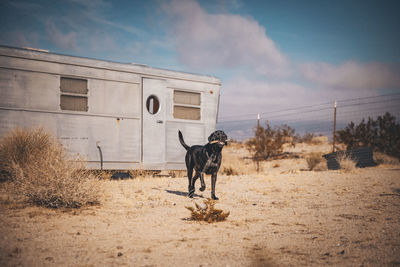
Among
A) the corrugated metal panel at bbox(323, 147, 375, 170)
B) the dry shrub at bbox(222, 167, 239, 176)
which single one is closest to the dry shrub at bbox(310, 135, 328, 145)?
the corrugated metal panel at bbox(323, 147, 375, 170)

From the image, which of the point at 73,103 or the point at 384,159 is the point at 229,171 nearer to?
the point at 73,103

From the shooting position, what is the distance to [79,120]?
7.82m

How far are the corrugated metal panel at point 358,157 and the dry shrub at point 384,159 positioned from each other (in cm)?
165

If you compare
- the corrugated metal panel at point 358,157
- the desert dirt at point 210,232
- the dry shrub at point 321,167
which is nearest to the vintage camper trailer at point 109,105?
the desert dirt at point 210,232

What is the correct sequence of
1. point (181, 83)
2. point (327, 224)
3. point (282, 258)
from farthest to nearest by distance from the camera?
point (181, 83) → point (327, 224) → point (282, 258)

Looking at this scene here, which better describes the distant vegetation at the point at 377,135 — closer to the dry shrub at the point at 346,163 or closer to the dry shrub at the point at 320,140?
the dry shrub at the point at 346,163

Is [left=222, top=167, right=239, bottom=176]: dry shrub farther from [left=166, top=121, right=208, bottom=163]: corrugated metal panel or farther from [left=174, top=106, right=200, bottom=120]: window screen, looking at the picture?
[left=174, top=106, right=200, bottom=120]: window screen

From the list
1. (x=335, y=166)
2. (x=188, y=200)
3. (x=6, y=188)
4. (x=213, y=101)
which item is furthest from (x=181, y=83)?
(x=335, y=166)

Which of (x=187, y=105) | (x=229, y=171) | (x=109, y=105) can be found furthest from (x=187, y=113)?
(x=229, y=171)

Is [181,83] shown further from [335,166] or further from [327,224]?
[335,166]

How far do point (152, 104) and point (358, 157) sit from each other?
8.79 meters

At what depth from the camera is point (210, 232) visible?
3.74 meters

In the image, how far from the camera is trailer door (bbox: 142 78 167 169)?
8672 millimetres

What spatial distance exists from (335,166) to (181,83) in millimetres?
7214
